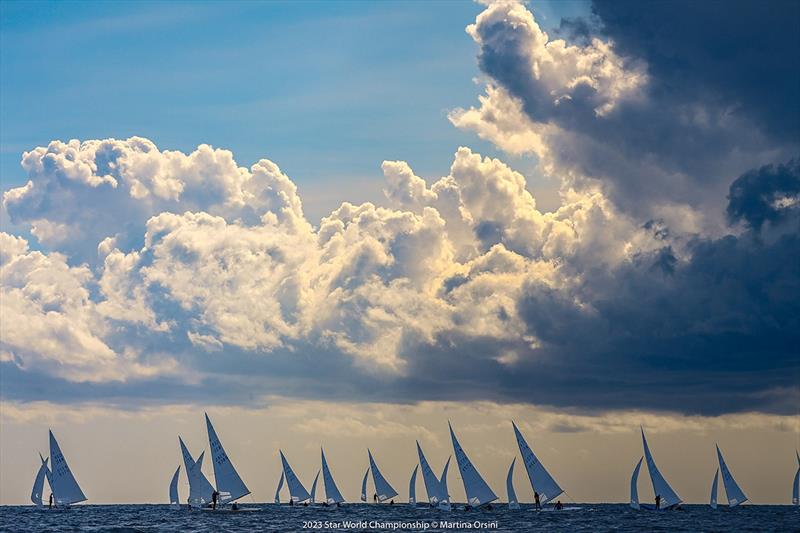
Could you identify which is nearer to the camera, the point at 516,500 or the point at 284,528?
the point at 284,528

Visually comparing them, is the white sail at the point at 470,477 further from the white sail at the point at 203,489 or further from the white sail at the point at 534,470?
the white sail at the point at 203,489

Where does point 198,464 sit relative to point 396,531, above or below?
above

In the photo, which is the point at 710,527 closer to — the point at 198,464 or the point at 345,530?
the point at 345,530

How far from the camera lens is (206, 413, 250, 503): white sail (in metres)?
183

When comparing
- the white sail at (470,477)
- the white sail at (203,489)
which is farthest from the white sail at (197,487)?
the white sail at (470,477)

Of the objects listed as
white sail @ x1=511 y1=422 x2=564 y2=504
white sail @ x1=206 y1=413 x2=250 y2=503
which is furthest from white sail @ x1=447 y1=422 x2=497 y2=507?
white sail @ x1=206 y1=413 x2=250 y2=503

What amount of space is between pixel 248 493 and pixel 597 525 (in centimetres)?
5562

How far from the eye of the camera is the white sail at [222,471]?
183000 mm

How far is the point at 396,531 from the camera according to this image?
15100cm

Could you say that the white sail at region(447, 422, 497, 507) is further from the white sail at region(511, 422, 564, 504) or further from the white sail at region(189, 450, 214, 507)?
the white sail at region(189, 450, 214, 507)

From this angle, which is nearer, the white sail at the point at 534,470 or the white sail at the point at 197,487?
the white sail at the point at 534,470

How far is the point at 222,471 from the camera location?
18312cm

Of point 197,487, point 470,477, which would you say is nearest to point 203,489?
point 197,487

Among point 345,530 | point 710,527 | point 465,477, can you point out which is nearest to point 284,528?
point 345,530
